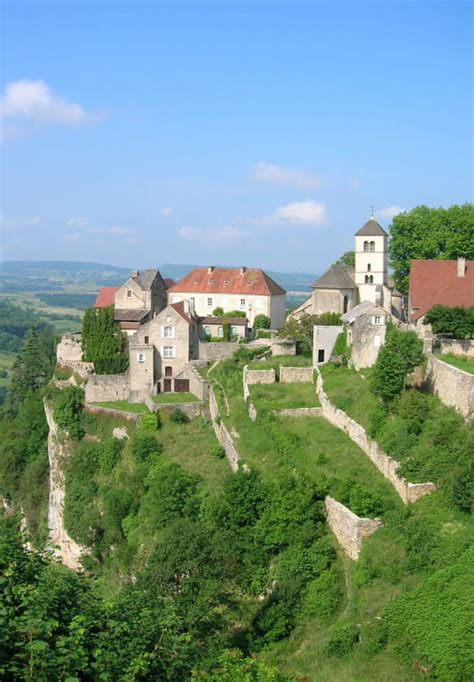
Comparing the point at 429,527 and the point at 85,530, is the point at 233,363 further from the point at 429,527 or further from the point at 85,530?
the point at 429,527

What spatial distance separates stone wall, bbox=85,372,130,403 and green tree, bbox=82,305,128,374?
1.74 m

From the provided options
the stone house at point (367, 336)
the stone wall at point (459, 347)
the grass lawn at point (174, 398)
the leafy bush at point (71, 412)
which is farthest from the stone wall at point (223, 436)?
the stone wall at point (459, 347)

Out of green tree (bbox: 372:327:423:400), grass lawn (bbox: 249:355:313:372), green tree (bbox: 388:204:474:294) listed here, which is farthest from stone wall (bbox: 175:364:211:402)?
green tree (bbox: 388:204:474:294)

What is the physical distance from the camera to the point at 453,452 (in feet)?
87.5

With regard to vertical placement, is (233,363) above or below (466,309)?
below

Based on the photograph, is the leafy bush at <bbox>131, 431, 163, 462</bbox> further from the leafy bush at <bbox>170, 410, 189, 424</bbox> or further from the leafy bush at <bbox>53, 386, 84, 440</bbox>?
the leafy bush at <bbox>53, 386, 84, 440</bbox>

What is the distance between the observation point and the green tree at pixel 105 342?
4828 centimetres

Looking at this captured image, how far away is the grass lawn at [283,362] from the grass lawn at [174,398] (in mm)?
3713

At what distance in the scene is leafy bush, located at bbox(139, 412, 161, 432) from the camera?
4178 centimetres

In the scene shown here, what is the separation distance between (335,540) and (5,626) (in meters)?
16.0

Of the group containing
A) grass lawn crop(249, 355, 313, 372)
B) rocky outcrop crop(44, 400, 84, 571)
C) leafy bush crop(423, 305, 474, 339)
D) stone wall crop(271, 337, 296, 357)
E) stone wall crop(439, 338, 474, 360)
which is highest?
leafy bush crop(423, 305, 474, 339)

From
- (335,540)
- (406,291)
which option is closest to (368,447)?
(335,540)

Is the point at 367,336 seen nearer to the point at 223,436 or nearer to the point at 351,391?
the point at 351,391

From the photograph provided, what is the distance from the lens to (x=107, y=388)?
4641 cm
